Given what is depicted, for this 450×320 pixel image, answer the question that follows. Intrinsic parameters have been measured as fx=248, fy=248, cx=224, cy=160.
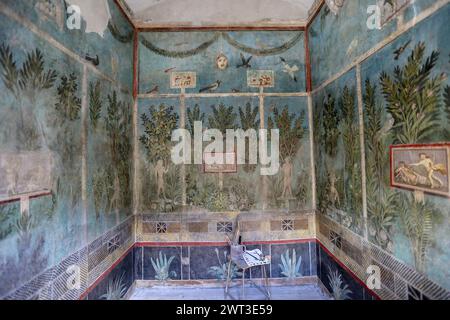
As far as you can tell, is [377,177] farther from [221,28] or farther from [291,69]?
[221,28]

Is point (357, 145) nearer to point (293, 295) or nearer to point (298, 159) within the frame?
point (298, 159)

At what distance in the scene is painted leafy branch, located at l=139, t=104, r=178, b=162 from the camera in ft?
11.8

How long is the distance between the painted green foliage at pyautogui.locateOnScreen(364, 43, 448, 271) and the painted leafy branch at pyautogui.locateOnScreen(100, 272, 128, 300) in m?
2.78

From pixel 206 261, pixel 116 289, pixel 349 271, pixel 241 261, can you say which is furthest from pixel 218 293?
pixel 349 271

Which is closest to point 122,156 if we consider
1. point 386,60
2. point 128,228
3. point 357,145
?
point 128,228

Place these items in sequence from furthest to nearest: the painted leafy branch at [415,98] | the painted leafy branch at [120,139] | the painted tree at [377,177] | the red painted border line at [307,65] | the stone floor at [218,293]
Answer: the red painted border line at [307,65]
the stone floor at [218,293]
the painted leafy branch at [120,139]
the painted tree at [377,177]
the painted leafy branch at [415,98]

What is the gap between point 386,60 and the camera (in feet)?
6.61

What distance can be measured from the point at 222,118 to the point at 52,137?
217 cm

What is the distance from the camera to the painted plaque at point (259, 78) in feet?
12.0

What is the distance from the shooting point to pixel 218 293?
3316 millimetres

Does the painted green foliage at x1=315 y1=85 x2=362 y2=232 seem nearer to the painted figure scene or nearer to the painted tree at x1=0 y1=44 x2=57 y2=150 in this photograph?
the painted figure scene

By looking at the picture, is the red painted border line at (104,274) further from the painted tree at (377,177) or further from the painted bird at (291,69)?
the painted bird at (291,69)

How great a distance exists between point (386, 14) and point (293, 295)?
129 inches

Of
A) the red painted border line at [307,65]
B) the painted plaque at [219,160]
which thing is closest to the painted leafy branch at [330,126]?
the red painted border line at [307,65]
